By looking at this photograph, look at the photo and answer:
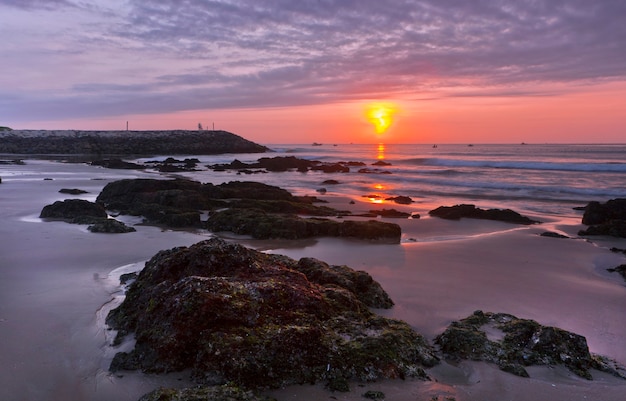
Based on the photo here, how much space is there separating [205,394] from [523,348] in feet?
9.73

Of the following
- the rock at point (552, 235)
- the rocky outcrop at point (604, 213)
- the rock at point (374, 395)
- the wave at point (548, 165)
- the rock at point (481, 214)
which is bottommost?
the rock at point (374, 395)

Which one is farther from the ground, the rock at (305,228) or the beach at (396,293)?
the rock at (305,228)

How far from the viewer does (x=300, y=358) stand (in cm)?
383

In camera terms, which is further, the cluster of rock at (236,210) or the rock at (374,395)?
the cluster of rock at (236,210)

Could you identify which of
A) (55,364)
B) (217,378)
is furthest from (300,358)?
(55,364)

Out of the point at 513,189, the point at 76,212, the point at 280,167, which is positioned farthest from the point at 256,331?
the point at 280,167

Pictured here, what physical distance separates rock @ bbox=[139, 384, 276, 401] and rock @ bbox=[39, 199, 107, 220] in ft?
30.8

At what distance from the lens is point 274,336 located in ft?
12.9

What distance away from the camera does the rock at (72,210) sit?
38.3 ft

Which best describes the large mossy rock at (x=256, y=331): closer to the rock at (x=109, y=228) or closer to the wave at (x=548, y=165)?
the rock at (x=109, y=228)

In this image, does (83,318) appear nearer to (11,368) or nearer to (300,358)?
(11,368)

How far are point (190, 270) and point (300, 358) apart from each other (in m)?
1.75

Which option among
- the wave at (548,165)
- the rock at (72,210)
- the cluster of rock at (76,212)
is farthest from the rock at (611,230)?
the wave at (548,165)

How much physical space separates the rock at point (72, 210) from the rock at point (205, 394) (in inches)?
370
